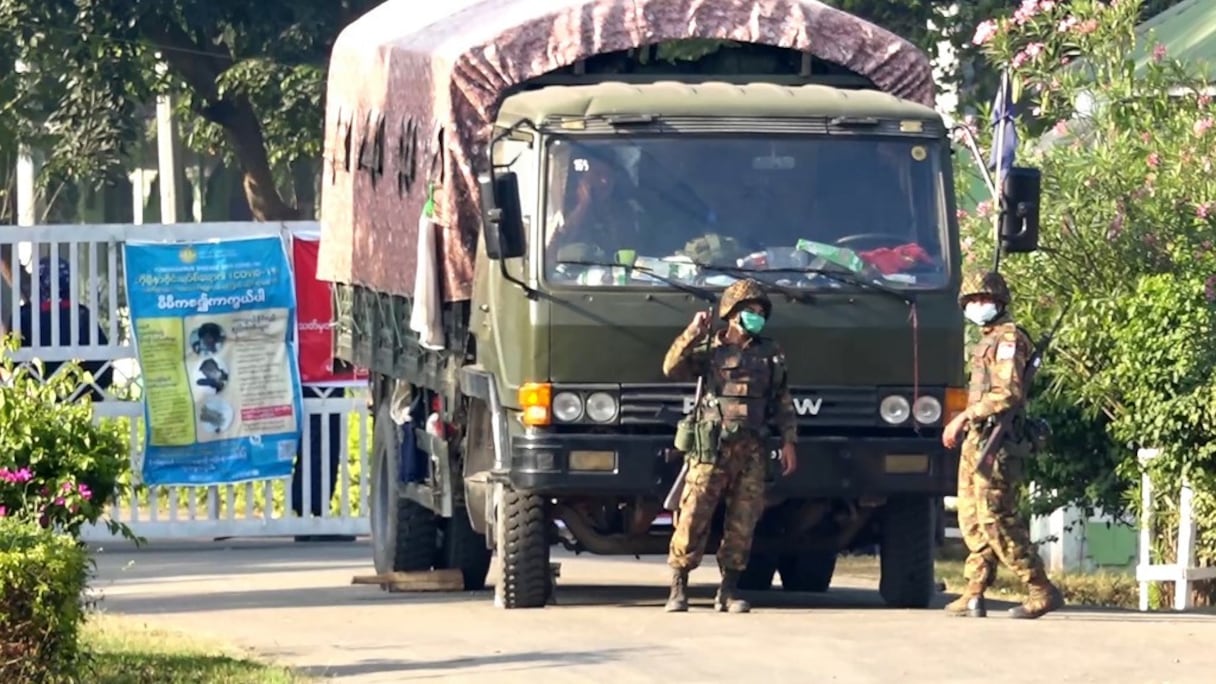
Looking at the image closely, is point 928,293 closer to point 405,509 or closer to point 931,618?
point 931,618

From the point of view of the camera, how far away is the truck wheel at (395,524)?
15062 mm

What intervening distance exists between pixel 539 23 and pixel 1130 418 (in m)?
3.85

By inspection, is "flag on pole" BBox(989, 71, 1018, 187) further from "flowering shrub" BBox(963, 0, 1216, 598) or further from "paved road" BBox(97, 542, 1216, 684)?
"paved road" BBox(97, 542, 1216, 684)

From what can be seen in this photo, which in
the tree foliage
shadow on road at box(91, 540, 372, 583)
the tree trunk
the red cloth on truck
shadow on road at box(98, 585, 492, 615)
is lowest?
shadow on road at box(91, 540, 372, 583)

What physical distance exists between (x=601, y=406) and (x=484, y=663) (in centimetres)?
198

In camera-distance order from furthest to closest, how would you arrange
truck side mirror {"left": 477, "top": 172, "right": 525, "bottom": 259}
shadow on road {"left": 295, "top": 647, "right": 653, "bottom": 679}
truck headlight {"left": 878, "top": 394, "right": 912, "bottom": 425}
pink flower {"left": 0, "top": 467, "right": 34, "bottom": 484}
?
truck headlight {"left": 878, "top": 394, "right": 912, "bottom": 425} → truck side mirror {"left": 477, "top": 172, "right": 525, "bottom": 259} → shadow on road {"left": 295, "top": 647, "right": 653, "bottom": 679} → pink flower {"left": 0, "top": 467, "right": 34, "bottom": 484}

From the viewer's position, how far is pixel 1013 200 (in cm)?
1265

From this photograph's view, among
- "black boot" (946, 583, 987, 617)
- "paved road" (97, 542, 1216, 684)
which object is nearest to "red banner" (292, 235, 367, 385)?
"paved road" (97, 542, 1216, 684)

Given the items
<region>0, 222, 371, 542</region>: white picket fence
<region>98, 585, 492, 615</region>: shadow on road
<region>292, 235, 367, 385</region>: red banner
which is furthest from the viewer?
<region>292, 235, 367, 385</region>: red banner

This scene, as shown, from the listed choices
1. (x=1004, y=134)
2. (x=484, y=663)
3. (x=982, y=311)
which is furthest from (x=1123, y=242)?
(x=484, y=663)

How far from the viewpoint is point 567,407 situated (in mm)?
12281

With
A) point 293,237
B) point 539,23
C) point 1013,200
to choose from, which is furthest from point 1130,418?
point 293,237

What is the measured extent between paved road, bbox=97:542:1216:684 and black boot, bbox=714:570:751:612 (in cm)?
6

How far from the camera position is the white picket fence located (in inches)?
693
